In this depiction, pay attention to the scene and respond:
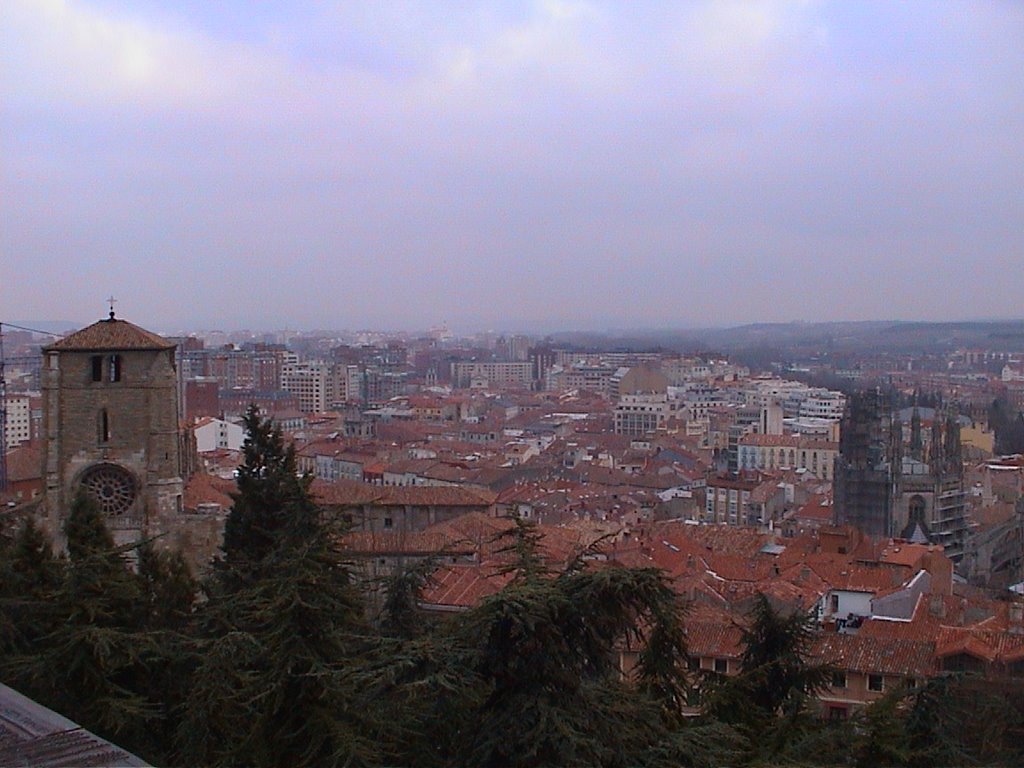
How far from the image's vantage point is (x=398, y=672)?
18.3ft

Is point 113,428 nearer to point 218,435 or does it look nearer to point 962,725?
point 962,725

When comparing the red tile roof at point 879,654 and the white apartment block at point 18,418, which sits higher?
the red tile roof at point 879,654

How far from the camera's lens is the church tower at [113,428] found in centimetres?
1562

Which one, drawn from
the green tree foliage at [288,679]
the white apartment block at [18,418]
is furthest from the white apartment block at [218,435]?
the green tree foliage at [288,679]

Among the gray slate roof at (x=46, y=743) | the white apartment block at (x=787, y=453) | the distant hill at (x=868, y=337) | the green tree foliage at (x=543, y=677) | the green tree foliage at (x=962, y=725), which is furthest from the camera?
the distant hill at (x=868, y=337)

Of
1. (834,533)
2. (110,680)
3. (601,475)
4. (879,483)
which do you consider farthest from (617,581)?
(601,475)

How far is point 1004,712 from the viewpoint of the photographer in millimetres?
9711

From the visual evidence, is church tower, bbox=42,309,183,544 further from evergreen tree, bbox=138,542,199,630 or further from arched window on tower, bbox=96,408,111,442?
evergreen tree, bbox=138,542,199,630

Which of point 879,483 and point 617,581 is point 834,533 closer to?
point 879,483

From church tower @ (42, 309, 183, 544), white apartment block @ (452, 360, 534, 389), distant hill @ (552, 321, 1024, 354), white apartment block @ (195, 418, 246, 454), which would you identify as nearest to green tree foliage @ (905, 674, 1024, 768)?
church tower @ (42, 309, 183, 544)

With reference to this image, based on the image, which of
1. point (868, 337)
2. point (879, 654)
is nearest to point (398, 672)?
point (879, 654)

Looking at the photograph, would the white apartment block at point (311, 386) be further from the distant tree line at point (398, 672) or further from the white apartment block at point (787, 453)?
the distant tree line at point (398, 672)

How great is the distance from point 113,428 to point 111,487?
2.62ft

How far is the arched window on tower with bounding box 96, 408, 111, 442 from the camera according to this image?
1572cm
